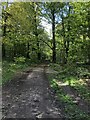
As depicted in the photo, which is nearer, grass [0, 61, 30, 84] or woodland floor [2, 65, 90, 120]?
woodland floor [2, 65, 90, 120]

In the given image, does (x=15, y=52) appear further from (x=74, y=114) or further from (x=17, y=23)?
(x=74, y=114)

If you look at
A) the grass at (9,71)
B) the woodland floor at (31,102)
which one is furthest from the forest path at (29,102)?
the grass at (9,71)

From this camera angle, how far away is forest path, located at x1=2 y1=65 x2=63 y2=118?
21.9 feet

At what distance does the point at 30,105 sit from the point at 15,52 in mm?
22274

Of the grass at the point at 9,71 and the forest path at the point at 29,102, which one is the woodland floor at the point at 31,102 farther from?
the grass at the point at 9,71

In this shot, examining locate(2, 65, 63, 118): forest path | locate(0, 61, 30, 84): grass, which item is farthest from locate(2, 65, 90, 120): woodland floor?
locate(0, 61, 30, 84): grass

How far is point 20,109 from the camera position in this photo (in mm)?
7148

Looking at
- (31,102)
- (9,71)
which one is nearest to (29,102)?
(31,102)

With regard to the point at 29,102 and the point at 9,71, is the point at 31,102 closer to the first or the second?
the point at 29,102

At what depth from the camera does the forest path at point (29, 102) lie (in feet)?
21.9

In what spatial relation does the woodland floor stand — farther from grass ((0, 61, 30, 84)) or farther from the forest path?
grass ((0, 61, 30, 84))

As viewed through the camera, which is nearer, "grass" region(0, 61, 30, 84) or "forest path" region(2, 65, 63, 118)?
"forest path" region(2, 65, 63, 118)

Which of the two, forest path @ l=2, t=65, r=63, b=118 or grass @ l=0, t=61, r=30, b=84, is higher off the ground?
grass @ l=0, t=61, r=30, b=84

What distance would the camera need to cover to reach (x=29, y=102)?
7.98 meters
